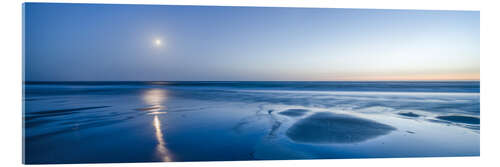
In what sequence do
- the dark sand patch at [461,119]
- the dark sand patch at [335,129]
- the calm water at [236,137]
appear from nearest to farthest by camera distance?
1. the calm water at [236,137]
2. the dark sand patch at [335,129]
3. the dark sand patch at [461,119]

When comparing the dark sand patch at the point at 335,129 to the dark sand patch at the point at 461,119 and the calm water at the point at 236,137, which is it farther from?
the dark sand patch at the point at 461,119

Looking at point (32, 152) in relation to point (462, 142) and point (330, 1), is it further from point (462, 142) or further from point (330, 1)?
point (462, 142)

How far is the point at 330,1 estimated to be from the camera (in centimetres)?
277

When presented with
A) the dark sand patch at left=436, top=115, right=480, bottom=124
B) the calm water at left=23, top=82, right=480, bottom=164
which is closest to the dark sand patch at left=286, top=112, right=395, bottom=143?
the calm water at left=23, top=82, right=480, bottom=164

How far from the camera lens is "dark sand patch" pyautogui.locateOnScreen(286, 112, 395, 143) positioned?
2.72 m

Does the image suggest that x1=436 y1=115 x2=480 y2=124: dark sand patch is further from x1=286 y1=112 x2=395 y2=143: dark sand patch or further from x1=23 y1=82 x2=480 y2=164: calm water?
→ x1=286 y1=112 x2=395 y2=143: dark sand patch

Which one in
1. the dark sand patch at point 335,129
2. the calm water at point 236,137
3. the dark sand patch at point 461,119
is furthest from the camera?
the dark sand patch at point 461,119

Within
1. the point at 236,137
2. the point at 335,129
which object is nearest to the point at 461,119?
the point at 335,129

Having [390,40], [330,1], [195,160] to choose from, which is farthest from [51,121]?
[390,40]

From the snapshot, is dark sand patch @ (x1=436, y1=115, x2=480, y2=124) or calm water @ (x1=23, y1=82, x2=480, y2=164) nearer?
calm water @ (x1=23, y1=82, x2=480, y2=164)

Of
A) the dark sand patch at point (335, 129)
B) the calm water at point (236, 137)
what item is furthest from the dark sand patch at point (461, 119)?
the dark sand patch at point (335, 129)

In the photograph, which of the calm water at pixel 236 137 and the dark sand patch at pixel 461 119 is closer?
the calm water at pixel 236 137

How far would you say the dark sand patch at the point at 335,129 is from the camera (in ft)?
8.94
